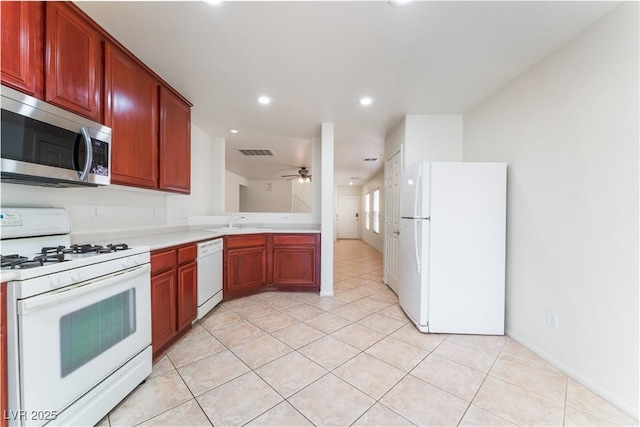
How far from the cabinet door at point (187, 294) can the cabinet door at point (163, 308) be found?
0.08m

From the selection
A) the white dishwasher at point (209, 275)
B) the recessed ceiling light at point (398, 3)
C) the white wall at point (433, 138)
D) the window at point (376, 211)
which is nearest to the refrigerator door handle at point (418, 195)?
the white wall at point (433, 138)

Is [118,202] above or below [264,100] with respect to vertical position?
below

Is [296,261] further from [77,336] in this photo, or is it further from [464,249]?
[77,336]

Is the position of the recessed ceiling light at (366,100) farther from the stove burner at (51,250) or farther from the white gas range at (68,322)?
the stove burner at (51,250)

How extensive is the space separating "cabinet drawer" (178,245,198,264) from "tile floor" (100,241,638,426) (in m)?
0.71

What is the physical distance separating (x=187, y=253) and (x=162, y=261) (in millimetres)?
351

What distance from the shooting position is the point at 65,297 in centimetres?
117

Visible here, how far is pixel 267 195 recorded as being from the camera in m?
9.66

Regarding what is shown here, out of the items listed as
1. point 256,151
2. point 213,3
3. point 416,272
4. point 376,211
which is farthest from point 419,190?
→ point 376,211

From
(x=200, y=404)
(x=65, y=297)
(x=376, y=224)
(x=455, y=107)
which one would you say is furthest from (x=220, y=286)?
(x=376, y=224)

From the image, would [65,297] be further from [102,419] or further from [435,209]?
[435,209]

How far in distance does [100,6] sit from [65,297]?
1701mm

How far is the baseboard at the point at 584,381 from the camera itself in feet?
4.84

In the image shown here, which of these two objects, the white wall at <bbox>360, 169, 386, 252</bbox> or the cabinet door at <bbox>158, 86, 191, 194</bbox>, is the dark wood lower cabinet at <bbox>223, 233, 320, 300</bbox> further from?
the white wall at <bbox>360, 169, 386, 252</bbox>
